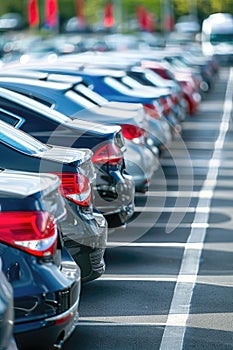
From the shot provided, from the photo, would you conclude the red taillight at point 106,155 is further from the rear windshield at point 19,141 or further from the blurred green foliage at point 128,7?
the blurred green foliage at point 128,7

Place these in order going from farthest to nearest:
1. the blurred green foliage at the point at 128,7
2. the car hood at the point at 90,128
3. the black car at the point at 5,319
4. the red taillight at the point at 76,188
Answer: the blurred green foliage at the point at 128,7 → the car hood at the point at 90,128 → the red taillight at the point at 76,188 → the black car at the point at 5,319

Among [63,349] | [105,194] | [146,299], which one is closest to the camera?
[63,349]

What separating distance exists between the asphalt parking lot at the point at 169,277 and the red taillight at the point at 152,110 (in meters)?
0.93

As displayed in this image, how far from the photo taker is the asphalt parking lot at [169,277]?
8041 mm

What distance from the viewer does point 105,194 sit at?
34.4 ft

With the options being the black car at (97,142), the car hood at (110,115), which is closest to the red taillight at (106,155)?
the black car at (97,142)

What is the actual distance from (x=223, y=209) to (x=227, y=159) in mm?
6151

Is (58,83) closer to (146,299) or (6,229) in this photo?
(146,299)

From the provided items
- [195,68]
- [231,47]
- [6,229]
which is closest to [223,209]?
[6,229]

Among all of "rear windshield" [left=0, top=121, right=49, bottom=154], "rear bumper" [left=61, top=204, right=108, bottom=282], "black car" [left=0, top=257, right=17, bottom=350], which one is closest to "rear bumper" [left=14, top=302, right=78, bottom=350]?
"black car" [left=0, top=257, right=17, bottom=350]

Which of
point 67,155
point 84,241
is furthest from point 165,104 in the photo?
point 84,241

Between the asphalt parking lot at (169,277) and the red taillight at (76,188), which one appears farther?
the red taillight at (76,188)

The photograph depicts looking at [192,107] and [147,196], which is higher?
[147,196]

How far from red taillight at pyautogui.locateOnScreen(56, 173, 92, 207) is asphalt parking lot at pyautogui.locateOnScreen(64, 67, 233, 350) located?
0.86m
